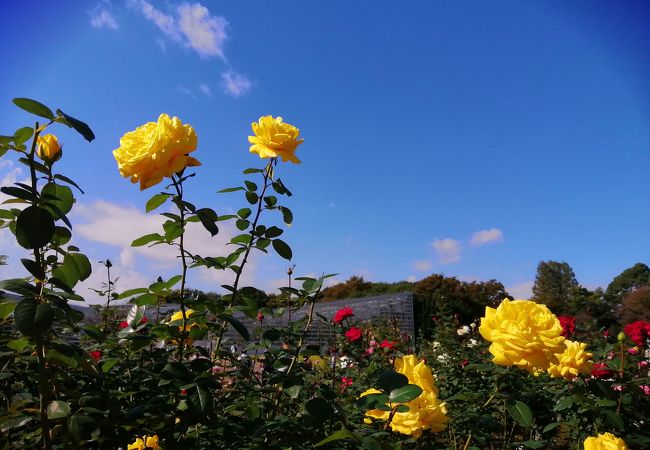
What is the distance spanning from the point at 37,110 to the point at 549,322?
1217 millimetres

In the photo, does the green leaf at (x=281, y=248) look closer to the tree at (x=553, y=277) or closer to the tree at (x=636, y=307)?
the tree at (x=636, y=307)

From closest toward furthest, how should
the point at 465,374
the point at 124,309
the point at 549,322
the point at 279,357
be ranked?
the point at 549,322, the point at 279,357, the point at 465,374, the point at 124,309

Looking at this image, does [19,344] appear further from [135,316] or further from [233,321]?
[233,321]

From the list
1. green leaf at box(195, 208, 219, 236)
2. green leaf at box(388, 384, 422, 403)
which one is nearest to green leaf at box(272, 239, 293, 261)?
green leaf at box(195, 208, 219, 236)

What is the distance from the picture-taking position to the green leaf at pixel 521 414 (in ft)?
3.22

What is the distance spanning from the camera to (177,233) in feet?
3.84

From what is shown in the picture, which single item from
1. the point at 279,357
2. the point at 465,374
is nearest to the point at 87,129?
the point at 279,357

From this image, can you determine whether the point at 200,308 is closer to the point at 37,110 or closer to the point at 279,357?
the point at 279,357

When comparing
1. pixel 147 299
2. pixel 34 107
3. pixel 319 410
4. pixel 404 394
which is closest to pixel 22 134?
pixel 34 107

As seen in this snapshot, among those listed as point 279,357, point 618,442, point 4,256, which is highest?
point 4,256

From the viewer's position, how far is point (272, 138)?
4.58 ft

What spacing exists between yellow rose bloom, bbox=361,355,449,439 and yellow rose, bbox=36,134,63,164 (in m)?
0.94

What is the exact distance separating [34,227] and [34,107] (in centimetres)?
26

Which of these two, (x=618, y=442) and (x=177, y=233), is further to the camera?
(x=618, y=442)
